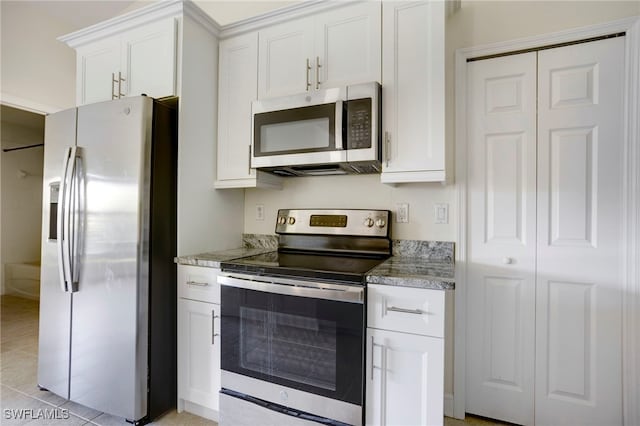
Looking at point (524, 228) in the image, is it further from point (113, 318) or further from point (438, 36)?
point (113, 318)

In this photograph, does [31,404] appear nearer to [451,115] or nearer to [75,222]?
[75,222]

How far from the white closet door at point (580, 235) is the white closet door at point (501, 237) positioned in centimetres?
6

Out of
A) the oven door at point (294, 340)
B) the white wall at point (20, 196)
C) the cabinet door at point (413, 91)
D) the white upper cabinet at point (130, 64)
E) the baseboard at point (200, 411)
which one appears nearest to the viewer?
the oven door at point (294, 340)

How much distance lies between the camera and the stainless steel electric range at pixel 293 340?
1362mm

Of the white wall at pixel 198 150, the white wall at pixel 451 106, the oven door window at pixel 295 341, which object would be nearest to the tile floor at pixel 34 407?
the oven door window at pixel 295 341

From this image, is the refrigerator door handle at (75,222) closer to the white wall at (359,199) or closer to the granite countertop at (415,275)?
the white wall at (359,199)

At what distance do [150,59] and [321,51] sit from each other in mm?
1063

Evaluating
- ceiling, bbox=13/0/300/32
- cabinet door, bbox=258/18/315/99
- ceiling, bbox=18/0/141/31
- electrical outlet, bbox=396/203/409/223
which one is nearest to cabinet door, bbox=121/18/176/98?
cabinet door, bbox=258/18/315/99

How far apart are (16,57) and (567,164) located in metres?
4.40

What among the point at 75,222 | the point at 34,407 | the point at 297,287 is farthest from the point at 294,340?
the point at 34,407

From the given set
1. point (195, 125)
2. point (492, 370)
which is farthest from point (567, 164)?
point (195, 125)

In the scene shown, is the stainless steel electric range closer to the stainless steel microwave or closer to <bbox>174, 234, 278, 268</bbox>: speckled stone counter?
<bbox>174, 234, 278, 268</bbox>: speckled stone counter

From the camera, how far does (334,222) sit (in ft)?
6.62

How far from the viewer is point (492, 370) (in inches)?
70.7
